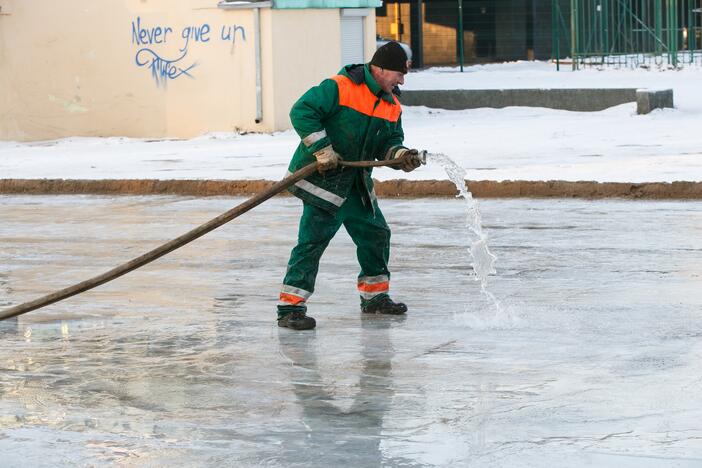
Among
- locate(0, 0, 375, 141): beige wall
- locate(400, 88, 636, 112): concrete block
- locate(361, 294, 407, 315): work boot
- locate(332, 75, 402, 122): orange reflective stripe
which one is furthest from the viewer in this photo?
locate(0, 0, 375, 141): beige wall

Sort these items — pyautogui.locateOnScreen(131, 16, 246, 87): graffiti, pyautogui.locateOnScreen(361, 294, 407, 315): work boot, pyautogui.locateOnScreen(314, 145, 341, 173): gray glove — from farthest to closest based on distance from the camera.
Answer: pyautogui.locateOnScreen(131, 16, 246, 87): graffiti < pyautogui.locateOnScreen(361, 294, 407, 315): work boot < pyautogui.locateOnScreen(314, 145, 341, 173): gray glove

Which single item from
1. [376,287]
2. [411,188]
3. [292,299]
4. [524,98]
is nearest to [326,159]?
[292,299]

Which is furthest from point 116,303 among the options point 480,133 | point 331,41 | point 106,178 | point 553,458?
point 331,41

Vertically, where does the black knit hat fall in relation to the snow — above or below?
above

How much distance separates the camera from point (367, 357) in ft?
25.1

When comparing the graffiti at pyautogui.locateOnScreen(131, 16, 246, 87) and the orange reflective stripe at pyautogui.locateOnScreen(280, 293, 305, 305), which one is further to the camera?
the graffiti at pyautogui.locateOnScreen(131, 16, 246, 87)

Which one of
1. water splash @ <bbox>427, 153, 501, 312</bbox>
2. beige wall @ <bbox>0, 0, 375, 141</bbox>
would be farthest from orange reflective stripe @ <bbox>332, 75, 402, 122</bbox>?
beige wall @ <bbox>0, 0, 375, 141</bbox>

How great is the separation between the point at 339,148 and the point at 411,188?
7.50 metres

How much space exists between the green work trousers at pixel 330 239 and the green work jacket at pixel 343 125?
0.09 metres

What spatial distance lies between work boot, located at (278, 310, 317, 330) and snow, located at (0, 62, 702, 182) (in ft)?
24.8

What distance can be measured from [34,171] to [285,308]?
11791 mm

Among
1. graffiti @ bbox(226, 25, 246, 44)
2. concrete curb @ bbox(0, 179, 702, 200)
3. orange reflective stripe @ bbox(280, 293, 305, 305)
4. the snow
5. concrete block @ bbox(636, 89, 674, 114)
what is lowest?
orange reflective stripe @ bbox(280, 293, 305, 305)

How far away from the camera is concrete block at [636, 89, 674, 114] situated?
2305cm

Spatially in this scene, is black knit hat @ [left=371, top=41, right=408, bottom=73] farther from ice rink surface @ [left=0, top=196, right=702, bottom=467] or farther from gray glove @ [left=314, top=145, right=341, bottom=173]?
ice rink surface @ [left=0, top=196, right=702, bottom=467]
